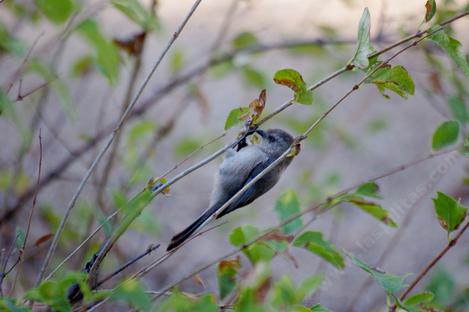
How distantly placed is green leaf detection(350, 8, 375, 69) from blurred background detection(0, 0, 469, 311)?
1.85 feet

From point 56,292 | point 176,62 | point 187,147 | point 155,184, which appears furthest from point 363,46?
point 187,147

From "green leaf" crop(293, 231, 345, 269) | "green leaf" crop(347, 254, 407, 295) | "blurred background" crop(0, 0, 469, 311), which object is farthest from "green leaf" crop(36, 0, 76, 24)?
"green leaf" crop(347, 254, 407, 295)

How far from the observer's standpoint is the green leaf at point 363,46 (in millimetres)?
1215

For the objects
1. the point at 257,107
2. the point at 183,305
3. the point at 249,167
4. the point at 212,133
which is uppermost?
the point at 212,133

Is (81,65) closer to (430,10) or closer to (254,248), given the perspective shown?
(254,248)

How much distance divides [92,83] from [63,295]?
4.21 m

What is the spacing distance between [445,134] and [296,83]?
446mm

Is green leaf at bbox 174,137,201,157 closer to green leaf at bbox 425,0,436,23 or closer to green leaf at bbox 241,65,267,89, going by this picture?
green leaf at bbox 241,65,267,89

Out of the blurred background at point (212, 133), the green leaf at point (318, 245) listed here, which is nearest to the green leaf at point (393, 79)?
the green leaf at point (318, 245)

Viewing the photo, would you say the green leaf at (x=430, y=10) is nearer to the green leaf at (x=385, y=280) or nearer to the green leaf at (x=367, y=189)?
the green leaf at (x=367, y=189)

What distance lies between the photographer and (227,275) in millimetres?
1457

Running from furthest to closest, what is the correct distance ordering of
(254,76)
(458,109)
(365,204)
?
(254,76) < (458,109) < (365,204)

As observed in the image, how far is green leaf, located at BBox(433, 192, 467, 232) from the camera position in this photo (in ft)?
4.24

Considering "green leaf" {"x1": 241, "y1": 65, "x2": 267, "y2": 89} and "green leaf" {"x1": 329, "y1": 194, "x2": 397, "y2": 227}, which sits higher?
"green leaf" {"x1": 241, "y1": 65, "x2": 267, "y2": 89}
